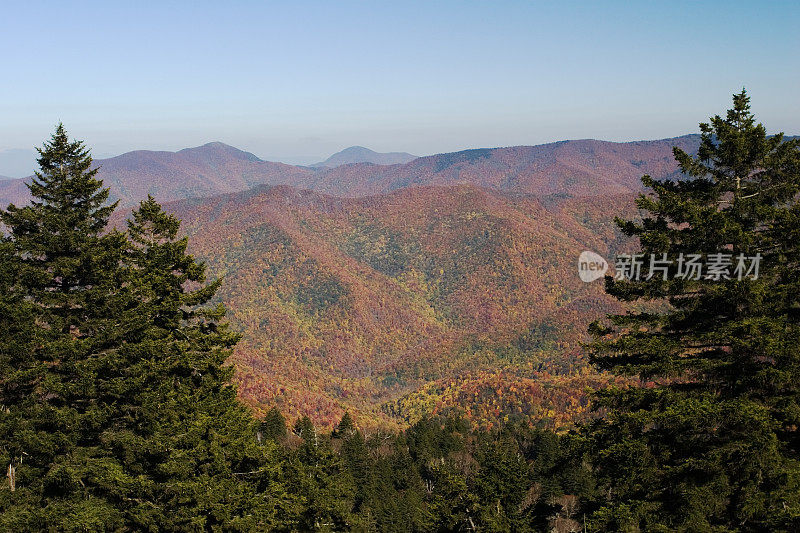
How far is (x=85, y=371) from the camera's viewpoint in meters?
17.5

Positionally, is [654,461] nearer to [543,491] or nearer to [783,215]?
[783,215]

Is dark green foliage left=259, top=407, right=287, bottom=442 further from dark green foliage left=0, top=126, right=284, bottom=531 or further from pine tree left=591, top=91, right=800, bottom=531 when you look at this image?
pine tree left=591, top=91, right=800, bottom=531

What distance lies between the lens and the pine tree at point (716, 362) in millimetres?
12125

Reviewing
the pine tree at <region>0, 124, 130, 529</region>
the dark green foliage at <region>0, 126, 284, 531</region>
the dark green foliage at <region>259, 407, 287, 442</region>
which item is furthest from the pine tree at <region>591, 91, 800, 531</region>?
the dark green foliage at <region>259, 407, 287, 442</region>

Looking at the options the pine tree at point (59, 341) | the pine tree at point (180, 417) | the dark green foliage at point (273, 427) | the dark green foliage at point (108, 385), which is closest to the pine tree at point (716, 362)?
the pine tree at point (180, 417)

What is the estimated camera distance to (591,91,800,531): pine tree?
12125 mm

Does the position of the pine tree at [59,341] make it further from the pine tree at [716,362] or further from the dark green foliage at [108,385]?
the pine tree at [716,362]

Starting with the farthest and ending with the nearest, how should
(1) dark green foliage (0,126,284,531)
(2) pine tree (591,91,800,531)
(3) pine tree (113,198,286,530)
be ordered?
(1) dark green foliage (0,126,284,531)
(3) pine tree (113,198,286,530)
(2) pine tree (591,91,800,531)

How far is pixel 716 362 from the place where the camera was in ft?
43.0

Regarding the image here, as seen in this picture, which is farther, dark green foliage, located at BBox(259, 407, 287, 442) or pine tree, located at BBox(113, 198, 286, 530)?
dark green foliage, located at BBox(259, 407, 287, 442)

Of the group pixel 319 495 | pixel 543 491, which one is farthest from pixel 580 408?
pixel 319 495

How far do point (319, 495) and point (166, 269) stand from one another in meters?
13.7

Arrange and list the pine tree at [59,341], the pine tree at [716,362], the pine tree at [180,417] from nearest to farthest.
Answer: the pine tree at [716,362] → the pine tree at [180,417] → the pine tree at [59,341]

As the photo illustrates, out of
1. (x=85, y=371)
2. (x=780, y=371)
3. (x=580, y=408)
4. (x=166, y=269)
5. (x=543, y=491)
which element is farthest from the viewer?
(x=580, y=408)
